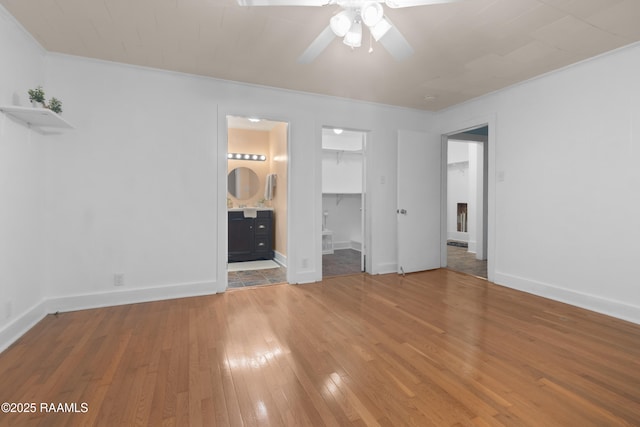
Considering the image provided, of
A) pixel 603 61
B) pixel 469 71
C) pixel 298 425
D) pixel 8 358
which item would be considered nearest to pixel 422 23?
pixel 469 71

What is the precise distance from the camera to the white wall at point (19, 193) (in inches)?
92.4

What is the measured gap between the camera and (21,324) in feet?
8.29

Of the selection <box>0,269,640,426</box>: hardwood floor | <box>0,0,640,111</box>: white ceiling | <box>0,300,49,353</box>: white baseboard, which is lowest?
<box>0,269,640,426</box>: hardwood floor

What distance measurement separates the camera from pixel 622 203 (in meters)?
2.92

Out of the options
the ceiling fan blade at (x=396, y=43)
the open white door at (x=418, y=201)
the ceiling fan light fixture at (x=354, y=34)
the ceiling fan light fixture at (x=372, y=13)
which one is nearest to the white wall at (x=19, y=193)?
the ceiling fan light fixture at (x=354, y=34)

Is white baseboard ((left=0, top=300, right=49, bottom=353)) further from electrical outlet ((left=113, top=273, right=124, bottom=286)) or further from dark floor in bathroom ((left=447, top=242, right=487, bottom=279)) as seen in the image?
dark floor in bathroom ((left=447, top=242, right=487, bottom=279))

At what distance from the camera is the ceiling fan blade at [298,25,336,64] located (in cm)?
208

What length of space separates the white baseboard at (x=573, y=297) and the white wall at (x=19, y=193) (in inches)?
196

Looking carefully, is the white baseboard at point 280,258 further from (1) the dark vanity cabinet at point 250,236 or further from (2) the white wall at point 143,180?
(2) the white wall at point 143,180

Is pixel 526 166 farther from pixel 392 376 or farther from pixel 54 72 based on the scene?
pixel 54 72

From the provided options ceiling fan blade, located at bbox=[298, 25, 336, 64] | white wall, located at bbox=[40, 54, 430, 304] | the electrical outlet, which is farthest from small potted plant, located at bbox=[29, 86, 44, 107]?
ceiling fan blade, located at bbox=[298, 25, 336, 64]

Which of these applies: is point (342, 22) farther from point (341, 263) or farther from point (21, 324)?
point (341, 263)

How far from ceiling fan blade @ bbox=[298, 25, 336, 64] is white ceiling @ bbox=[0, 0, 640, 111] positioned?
29 centimetres

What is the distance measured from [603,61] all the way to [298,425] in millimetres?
4078
